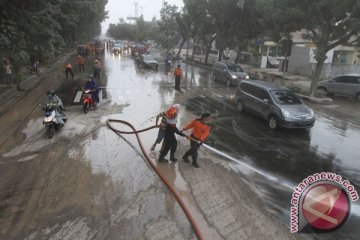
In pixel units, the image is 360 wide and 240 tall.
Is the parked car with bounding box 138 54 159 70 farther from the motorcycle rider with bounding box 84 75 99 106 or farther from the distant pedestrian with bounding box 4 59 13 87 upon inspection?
the motorcycle rider with bounding box 84 75 99 106

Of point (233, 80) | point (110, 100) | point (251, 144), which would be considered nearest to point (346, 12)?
point (233, 80)

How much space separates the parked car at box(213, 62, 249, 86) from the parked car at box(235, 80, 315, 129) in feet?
28.9

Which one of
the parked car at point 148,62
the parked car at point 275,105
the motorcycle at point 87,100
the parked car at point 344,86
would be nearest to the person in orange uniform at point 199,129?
the parked car at point 275,105

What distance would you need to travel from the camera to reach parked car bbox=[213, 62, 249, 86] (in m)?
26.6

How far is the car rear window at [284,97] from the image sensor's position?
1513cm

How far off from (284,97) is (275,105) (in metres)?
0.93

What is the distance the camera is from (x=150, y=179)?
920 centimetres

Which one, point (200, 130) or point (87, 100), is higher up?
point (200, 130)

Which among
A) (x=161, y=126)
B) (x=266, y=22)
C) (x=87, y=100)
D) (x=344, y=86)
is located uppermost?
(x=266, y=22)

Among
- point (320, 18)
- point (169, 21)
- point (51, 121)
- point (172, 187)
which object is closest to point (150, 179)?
point (172, 187)

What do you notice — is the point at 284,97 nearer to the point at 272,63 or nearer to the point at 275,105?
the point at 275,105

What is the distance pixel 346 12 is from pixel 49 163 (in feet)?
60.6

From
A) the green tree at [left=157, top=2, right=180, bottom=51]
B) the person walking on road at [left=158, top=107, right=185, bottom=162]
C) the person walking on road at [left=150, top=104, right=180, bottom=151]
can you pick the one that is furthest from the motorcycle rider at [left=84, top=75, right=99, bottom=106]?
the green tree at [left=157, top=2, right=180, bottom=51]

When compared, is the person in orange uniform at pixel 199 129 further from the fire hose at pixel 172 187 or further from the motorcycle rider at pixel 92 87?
the motorcycle rider at pixel 92 87
